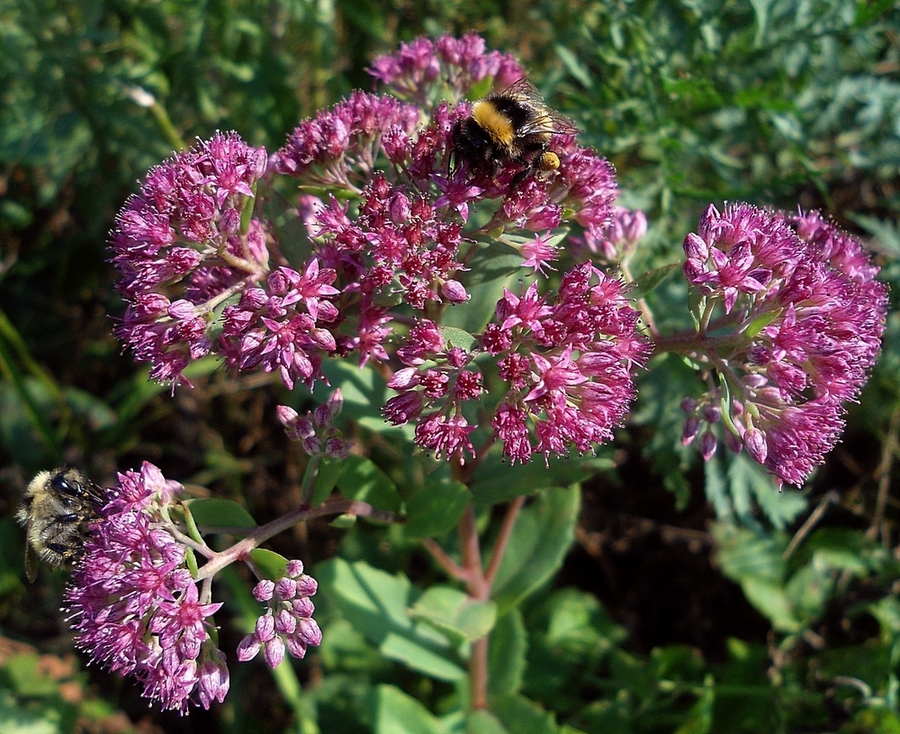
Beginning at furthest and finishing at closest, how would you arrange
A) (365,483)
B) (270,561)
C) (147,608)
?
(365,483) < (270,561) < (147,608)

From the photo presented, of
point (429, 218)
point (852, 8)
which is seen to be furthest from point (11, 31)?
point (852, 8)

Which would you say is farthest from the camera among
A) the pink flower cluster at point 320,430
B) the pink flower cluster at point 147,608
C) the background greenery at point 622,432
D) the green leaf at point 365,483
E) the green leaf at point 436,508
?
the background greenery at point 622,432

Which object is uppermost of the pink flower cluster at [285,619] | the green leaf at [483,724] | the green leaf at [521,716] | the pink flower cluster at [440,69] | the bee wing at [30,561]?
the pink flower cluster at [440,69]

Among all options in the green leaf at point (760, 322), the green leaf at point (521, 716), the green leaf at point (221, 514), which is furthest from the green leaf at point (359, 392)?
the green leaf at point (521, 716)

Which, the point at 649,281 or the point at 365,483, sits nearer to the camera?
the point at 649,281

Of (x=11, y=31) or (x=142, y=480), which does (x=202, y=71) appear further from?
(x=142, y=480)

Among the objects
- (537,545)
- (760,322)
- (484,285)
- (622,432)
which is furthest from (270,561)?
(622,432)

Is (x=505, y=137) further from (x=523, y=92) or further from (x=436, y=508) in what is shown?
(x=436, y=508)

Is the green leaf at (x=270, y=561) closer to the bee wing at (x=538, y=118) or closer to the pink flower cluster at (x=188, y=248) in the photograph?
the pink flower cluster at (x=188, y=248)
